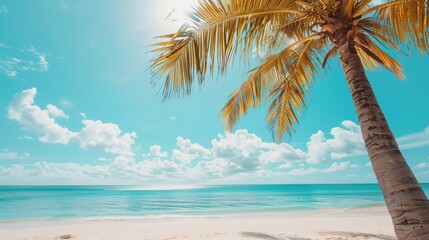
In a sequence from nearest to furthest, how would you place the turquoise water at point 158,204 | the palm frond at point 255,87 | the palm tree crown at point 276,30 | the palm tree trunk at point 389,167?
the palm tree trunk at point 389,167 → the palm tree crown at point 276,30 → the palm frond at point 255,87 → the turquoise water at point 158,204

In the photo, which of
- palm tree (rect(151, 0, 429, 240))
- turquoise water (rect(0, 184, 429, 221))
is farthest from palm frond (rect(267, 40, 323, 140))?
turquoise water (rect(0, 184, 429, 221))

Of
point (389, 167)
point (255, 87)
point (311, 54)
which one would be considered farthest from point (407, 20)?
point (389, 167)

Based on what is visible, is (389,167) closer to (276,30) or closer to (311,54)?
(276,30)

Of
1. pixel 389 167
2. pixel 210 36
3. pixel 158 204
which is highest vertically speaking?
pixel 210 36

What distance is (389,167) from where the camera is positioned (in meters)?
1.92

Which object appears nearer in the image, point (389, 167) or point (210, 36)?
point (389, 167)

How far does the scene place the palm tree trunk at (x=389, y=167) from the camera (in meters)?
1.69

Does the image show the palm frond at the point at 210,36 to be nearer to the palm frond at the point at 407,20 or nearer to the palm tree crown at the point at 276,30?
the palm tree crown at the point at 276,30

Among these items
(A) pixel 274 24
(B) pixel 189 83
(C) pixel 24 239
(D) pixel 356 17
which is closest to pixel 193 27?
(B) pixel 189 83

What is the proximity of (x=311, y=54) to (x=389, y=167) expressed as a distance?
3.14 meters

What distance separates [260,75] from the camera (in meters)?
4.38

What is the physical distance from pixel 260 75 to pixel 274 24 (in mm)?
1002

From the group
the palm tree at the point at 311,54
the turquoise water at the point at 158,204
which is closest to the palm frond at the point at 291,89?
the palm tree at the point at 311,54

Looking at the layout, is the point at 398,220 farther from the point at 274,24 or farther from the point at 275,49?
the point at 275,49
